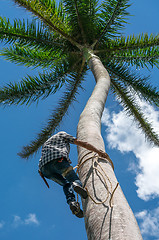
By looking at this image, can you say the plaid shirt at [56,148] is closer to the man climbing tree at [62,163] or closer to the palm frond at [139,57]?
the man climbing tree at [62,163]

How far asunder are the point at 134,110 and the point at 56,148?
6367 millimetres

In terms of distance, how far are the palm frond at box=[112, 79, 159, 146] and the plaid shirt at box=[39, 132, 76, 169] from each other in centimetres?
600

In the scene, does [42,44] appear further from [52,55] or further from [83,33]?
[83,33]

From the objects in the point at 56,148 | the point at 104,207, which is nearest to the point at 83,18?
the point at 56,148

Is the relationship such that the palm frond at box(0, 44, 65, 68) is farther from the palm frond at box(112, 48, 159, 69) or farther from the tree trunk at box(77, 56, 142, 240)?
the tree trunk at box(77, 56, 142, 240)

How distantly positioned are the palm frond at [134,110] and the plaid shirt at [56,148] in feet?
19.7

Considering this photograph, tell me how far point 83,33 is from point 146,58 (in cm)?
225

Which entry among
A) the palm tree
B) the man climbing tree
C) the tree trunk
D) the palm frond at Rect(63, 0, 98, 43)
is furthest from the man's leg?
the palm frond at Rect(63, 0, 98, 43)

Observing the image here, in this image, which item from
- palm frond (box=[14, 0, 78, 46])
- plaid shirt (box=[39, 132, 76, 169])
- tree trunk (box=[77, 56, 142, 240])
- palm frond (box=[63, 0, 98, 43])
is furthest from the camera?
palm frond (box=[63, 0, 98, 43])

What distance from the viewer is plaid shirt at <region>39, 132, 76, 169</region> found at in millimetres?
2967

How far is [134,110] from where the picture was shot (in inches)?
351

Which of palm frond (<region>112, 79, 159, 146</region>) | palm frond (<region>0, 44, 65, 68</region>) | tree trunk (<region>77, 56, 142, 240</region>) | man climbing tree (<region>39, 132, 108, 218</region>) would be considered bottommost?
tree trunk (<region>77, 56, 142, 240</region>)

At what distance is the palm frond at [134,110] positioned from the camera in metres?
8.83

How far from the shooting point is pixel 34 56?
8094 millimetres
